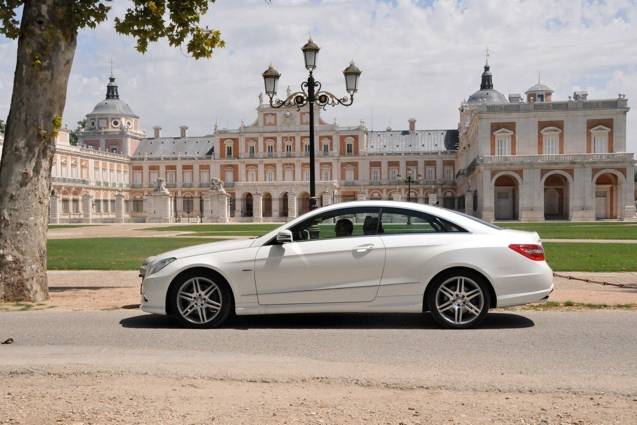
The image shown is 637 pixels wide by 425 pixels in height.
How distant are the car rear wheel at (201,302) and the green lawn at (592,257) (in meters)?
8.24

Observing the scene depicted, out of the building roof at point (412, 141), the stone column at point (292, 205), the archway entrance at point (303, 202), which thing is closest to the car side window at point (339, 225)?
the stone column at point (292, 205)

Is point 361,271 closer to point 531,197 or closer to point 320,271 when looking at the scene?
point 320,271

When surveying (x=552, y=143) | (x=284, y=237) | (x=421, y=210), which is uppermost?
(x=552, y=143)

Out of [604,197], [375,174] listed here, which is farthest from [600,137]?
[375,174]

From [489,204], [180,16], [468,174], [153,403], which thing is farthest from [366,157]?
[153,403]

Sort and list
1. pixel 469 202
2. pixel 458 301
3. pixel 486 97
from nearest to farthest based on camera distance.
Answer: pixel 458 301
pixel 469 202
pixel 486 97

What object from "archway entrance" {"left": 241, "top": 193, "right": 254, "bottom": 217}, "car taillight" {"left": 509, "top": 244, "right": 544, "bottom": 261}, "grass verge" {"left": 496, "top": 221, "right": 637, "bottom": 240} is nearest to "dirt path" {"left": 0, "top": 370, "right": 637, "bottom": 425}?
"car taillight" {"left": 509, "top": 244, "right": 544, "bottom": 261}

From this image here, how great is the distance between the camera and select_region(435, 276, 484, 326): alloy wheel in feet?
21.7

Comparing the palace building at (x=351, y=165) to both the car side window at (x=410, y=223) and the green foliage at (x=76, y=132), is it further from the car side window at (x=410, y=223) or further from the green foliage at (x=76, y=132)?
the car side window at (x=410, y=223)

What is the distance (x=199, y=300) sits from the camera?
676cm

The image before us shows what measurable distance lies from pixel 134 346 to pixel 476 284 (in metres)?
3.25

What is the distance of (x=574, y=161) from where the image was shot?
5038cm

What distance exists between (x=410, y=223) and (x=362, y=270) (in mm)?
691

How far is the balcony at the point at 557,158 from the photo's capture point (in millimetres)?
50062
